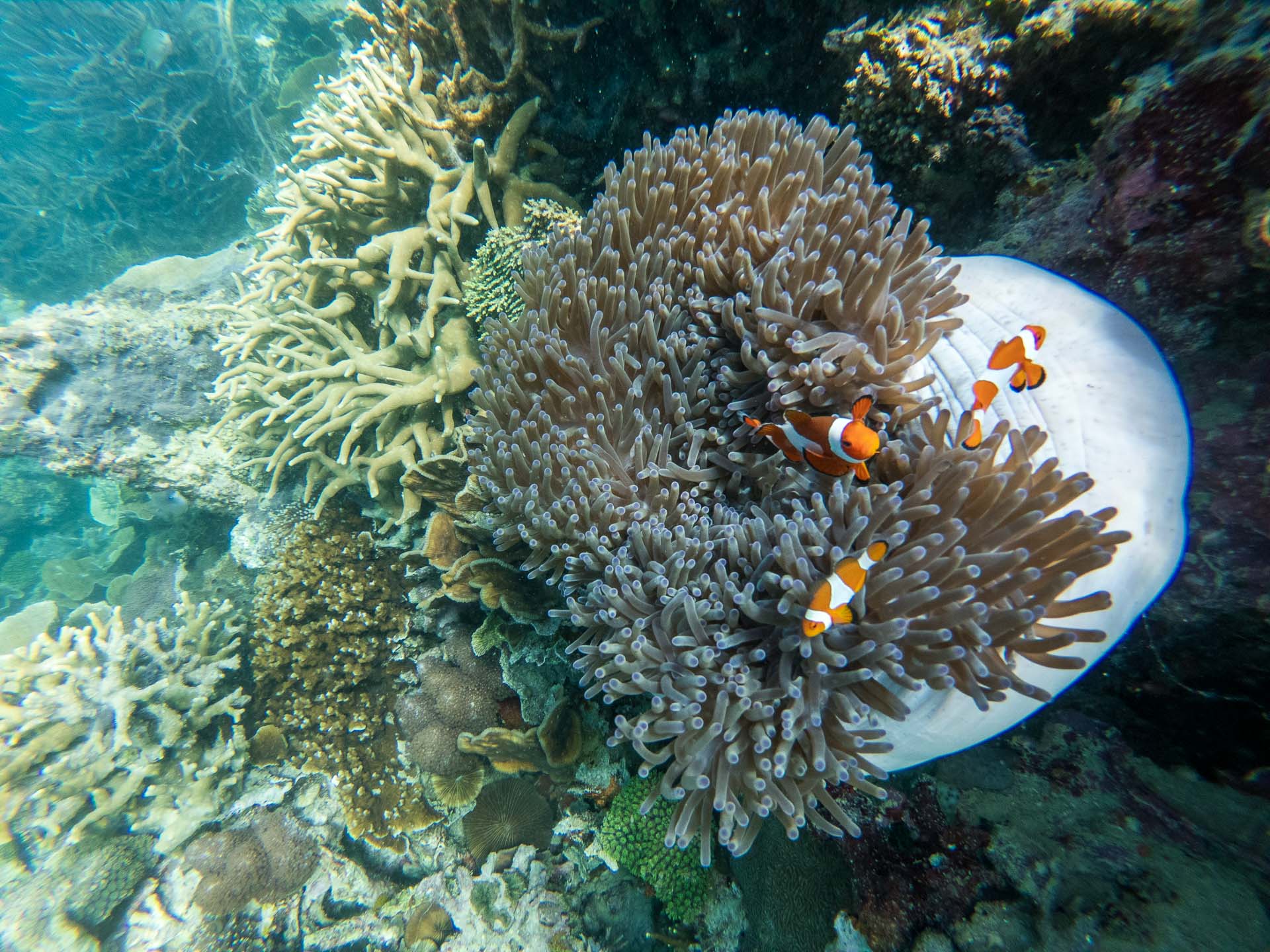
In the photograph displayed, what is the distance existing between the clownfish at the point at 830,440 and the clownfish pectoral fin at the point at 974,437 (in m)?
0.30

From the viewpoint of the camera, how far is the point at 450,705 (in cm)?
380

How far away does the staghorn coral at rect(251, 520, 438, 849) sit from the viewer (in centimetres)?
411

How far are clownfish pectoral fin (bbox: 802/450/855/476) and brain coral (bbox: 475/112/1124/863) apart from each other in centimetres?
7

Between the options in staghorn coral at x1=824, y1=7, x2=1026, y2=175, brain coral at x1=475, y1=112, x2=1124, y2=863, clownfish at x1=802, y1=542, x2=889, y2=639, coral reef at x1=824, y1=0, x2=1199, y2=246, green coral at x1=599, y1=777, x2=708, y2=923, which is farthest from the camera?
green coral at x1=599, y1=777, x2=708, y2=923

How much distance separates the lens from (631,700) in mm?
2947

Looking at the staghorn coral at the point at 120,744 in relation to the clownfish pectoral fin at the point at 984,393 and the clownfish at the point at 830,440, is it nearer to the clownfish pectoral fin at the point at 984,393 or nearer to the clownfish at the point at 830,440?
the clownfish at the point at 830,440

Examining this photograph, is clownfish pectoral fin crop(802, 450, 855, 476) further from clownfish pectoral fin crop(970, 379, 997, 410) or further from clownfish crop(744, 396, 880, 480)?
clownfish pectoral fin crop(970, 379, 997, 410)

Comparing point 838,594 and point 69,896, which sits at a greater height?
point 838,594

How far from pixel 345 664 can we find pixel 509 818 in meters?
1.56

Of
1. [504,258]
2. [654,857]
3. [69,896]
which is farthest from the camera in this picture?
[69,896]

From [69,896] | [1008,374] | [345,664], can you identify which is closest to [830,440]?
[1008,374]

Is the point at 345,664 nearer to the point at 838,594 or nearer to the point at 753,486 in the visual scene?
the point at 753,486

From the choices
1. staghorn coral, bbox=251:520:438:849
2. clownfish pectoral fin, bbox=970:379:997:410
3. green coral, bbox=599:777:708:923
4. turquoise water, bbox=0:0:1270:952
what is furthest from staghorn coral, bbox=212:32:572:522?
clownfish pectoral fin, bbox=970:379:997:410

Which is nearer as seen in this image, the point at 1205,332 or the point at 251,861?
the point at 1205,332
